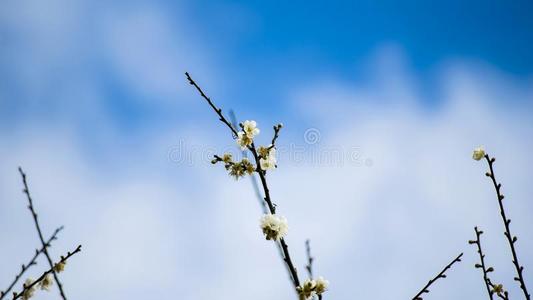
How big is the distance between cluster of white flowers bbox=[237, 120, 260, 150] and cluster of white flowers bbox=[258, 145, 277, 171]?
0.52 ft

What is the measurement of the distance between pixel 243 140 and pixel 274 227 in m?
0.98

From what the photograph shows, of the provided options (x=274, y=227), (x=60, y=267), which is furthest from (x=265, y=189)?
(x=60, y=267)

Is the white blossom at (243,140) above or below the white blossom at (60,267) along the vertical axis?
above

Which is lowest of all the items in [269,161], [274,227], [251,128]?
[274,227]

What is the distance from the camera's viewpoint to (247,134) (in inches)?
161

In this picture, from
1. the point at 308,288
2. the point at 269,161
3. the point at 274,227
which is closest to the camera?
the point at 308,288

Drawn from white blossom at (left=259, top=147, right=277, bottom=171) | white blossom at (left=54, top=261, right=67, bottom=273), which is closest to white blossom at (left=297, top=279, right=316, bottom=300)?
white blossom at (left=259, top=147, right=277, bottom=171)

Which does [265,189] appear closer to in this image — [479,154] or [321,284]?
[321,284]

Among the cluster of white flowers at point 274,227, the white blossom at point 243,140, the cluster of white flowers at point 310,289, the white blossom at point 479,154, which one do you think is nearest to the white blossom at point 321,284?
the cluster of white flowers at point 310,289

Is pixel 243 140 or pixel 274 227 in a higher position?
pixel 243 140

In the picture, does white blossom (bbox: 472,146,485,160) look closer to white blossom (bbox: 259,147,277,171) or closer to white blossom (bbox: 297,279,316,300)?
white blossom (bbox: 259,147,277,171)

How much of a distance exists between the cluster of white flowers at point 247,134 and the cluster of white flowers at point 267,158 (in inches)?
6.2

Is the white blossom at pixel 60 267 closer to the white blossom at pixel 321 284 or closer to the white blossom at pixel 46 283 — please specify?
the white blossom at pixel 46 283

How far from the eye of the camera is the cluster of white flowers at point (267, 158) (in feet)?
13.1
